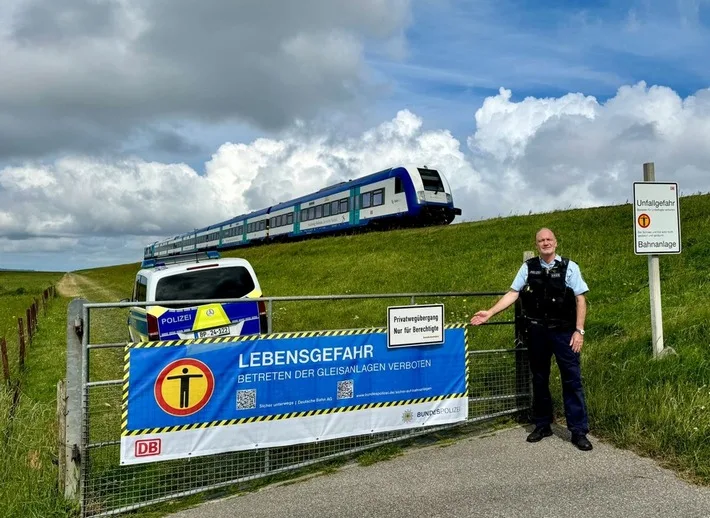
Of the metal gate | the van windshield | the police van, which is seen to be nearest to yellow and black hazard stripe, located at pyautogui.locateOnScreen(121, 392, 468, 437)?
the metal gate

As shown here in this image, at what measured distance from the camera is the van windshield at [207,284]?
8.06 m

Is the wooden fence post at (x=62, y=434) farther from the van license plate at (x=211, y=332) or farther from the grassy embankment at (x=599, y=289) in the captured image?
the grassy embankment at (x=599, y=289)

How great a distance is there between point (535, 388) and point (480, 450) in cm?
84

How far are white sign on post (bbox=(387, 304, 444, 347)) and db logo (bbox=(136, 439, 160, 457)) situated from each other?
2098 mm

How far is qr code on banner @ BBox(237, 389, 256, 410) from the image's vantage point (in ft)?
15.3

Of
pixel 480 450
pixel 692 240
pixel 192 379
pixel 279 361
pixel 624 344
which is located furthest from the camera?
pixel 692 240

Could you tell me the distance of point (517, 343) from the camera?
6.19m

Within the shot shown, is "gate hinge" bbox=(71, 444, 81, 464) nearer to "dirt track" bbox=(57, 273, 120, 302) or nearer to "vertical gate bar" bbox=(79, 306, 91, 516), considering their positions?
"vertical gate bar" bbox=(79, 306, 91, 516)

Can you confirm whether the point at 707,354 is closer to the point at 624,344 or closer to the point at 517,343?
the point at 624,344

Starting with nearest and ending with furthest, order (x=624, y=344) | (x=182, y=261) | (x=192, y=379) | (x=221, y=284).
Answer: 1. (x=192, y=379)
2. (x=624, y=344)
3. (x=221, y=284)
4. (x=182, y=261)

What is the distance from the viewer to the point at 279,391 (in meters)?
4.79

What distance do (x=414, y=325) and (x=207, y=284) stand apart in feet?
13.0

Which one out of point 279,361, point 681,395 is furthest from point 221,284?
point 681,395

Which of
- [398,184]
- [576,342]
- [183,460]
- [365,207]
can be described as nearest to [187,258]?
[183,460]
